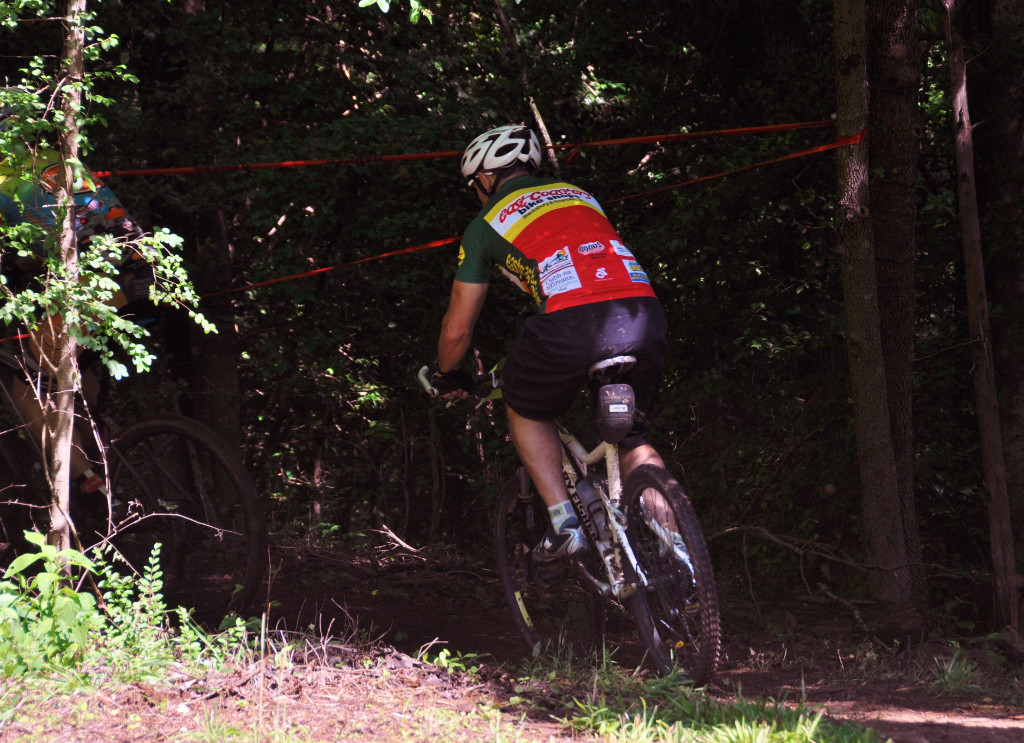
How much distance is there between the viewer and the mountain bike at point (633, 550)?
3.31m

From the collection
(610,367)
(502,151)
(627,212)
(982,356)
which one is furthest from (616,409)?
(627,212)

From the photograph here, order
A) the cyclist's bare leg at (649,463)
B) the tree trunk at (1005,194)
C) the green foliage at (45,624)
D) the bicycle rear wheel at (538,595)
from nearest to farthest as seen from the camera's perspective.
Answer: the green foliage at (45,624) < the cyclist's bare leg at (649,463) < the bicycle rear wheel at (538,595) < the tree trunk at (1005,194)

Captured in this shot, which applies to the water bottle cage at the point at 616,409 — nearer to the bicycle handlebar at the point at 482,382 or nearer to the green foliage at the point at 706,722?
the bicycle handlebar at the point at 482,382

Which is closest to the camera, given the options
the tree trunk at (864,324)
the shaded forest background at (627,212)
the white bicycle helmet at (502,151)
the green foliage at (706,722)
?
the green foliage at (706,722)

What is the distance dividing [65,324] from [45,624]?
1.09 m

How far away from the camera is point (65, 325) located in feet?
11.9

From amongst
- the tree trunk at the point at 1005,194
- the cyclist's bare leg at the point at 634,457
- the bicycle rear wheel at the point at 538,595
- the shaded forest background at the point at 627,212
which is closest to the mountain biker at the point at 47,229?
the shaded forest background at the point at 627,212

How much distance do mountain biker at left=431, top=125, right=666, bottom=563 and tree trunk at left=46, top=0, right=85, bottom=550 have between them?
1400 millimetres

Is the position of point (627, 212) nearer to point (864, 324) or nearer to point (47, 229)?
point (864, 324)

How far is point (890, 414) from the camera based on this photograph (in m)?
4.83

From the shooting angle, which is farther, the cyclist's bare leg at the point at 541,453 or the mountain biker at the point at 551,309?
the cyclist's bare leg at the point at 541,453

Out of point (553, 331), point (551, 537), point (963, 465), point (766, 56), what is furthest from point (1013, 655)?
point (766, 56)

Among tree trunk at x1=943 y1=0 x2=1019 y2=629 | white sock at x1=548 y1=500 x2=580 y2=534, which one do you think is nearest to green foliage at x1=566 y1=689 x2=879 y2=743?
white sock at x1=548 y1=500 x2=580 y2=534

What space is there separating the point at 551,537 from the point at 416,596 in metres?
1.70
